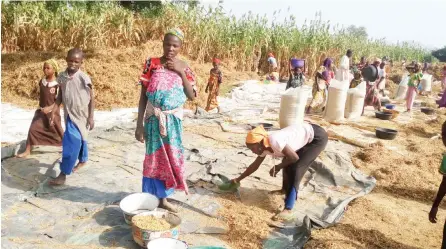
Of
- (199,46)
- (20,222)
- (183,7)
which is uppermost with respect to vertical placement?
(183,7)

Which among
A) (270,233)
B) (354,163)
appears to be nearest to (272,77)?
(354,163)

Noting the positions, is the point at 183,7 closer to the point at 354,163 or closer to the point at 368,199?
the point at 354,163

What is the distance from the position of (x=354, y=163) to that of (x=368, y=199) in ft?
4.11

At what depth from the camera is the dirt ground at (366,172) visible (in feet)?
10.7

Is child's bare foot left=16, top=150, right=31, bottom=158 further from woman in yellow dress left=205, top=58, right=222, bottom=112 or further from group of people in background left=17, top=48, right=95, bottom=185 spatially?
woman in yellow dress left=205, top=58, right=222, bottom=112

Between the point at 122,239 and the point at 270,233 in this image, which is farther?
the point at 270,233

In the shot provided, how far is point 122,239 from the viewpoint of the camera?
290 cm

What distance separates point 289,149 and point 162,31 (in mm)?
10206

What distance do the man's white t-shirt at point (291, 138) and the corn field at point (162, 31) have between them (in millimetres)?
8751

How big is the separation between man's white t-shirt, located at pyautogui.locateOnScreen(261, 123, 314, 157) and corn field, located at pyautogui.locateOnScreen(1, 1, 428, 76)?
28.7ft

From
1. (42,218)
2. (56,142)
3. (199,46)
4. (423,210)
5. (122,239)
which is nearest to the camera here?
(122,239)

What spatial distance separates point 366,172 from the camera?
16.2 ft

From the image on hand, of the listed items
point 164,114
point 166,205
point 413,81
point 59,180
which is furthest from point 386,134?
point 59,180

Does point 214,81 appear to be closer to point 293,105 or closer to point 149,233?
point 293,105
